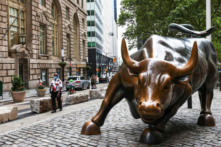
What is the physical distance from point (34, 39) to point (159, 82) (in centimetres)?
2529

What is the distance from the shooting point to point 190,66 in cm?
371

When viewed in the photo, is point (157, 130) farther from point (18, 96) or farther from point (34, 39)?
point (34, 39)

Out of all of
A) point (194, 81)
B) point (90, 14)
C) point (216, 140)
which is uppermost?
point (90, 14)

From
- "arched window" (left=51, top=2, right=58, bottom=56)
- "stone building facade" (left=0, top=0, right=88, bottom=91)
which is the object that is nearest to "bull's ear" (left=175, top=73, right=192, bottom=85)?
"stone building facade" (left=0, top=0, right=88, bottom=91)

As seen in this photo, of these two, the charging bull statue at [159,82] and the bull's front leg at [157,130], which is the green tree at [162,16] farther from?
the bull's front leg at [157,130]

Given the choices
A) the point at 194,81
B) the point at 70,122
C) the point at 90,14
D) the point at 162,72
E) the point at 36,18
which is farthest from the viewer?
the point at 90,14

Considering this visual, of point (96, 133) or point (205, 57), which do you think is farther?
point (205, 57)

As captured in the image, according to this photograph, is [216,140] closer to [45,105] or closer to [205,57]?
[205,57]

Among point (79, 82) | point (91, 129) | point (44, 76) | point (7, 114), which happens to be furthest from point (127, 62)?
point (44, 76)

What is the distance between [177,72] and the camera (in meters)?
3.81

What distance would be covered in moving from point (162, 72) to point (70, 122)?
4101mm

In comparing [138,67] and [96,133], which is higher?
[138,67]

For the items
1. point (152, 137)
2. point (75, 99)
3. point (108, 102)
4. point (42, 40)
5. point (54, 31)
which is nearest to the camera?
point (152, 137)

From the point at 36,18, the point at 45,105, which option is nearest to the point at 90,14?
the point at 36,18
